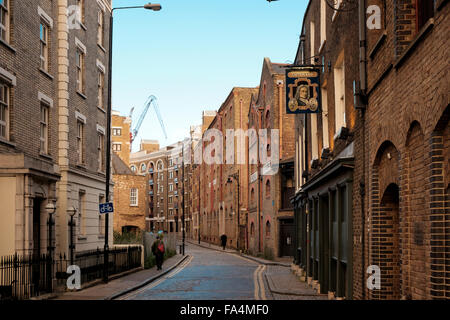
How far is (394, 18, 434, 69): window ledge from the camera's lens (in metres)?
8.00

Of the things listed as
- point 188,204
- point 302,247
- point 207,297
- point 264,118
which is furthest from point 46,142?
point 188,204

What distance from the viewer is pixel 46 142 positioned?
22234mm

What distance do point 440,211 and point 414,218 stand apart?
4.80 feet

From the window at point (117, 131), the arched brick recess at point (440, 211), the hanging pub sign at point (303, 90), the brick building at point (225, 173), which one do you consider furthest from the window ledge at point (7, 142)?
the window at point (117, 131)

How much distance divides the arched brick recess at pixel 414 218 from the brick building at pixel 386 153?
16 millimetres

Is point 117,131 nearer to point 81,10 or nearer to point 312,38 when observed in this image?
point 81,10

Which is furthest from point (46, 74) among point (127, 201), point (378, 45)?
point (127, 201)

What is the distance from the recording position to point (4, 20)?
18.1m

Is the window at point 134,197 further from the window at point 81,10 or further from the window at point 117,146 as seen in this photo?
the window at point 117,146

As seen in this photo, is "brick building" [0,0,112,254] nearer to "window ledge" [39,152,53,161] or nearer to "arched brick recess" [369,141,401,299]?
→ "window ledge" [39,152,53,161]

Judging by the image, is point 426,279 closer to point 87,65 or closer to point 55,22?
point 55,22

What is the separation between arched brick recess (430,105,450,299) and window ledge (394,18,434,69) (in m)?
1.37

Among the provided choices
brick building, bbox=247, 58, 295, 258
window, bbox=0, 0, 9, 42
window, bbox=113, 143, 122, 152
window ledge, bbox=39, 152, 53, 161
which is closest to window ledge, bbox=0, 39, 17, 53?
window, bbox=0, 0, 9, 42

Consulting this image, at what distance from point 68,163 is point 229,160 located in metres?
45.2
